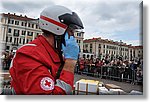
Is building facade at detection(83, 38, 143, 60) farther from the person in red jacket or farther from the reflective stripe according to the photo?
the reflective stripe

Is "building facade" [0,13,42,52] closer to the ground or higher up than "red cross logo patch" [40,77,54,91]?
higher up

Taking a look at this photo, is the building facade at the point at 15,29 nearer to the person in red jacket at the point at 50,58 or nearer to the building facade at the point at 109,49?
the person in red jacket at the point at 50,58

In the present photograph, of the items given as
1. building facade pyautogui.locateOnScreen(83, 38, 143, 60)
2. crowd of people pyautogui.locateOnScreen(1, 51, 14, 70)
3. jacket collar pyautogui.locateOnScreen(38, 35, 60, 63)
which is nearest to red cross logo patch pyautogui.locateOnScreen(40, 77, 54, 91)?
jacket collar pyautogui.locateOnScreen(38, 35, 60, 63)

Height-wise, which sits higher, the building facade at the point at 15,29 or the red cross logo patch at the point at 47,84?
the building facade at the point at 15,29

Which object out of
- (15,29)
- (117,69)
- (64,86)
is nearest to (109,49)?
(117,69)

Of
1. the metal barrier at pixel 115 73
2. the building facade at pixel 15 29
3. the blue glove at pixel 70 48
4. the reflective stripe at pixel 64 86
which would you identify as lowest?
the reflective stripe at pixel 64 86

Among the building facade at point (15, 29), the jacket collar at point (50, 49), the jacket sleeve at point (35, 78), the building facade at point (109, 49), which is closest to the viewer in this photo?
the jacket sleeve at point (35, 78)

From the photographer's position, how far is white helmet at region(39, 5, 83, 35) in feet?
5.30

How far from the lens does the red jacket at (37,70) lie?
1444mm

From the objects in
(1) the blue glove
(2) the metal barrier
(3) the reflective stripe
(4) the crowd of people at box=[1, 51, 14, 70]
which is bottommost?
(3) the reflective stripe

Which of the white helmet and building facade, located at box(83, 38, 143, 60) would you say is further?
building facade, located at box(83, 38, 143, 60)

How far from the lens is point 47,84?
1.54 m

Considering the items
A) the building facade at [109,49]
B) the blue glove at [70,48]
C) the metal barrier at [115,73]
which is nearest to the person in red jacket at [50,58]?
the blue glove at [70,48]

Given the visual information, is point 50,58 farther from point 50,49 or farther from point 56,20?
point 56,20
